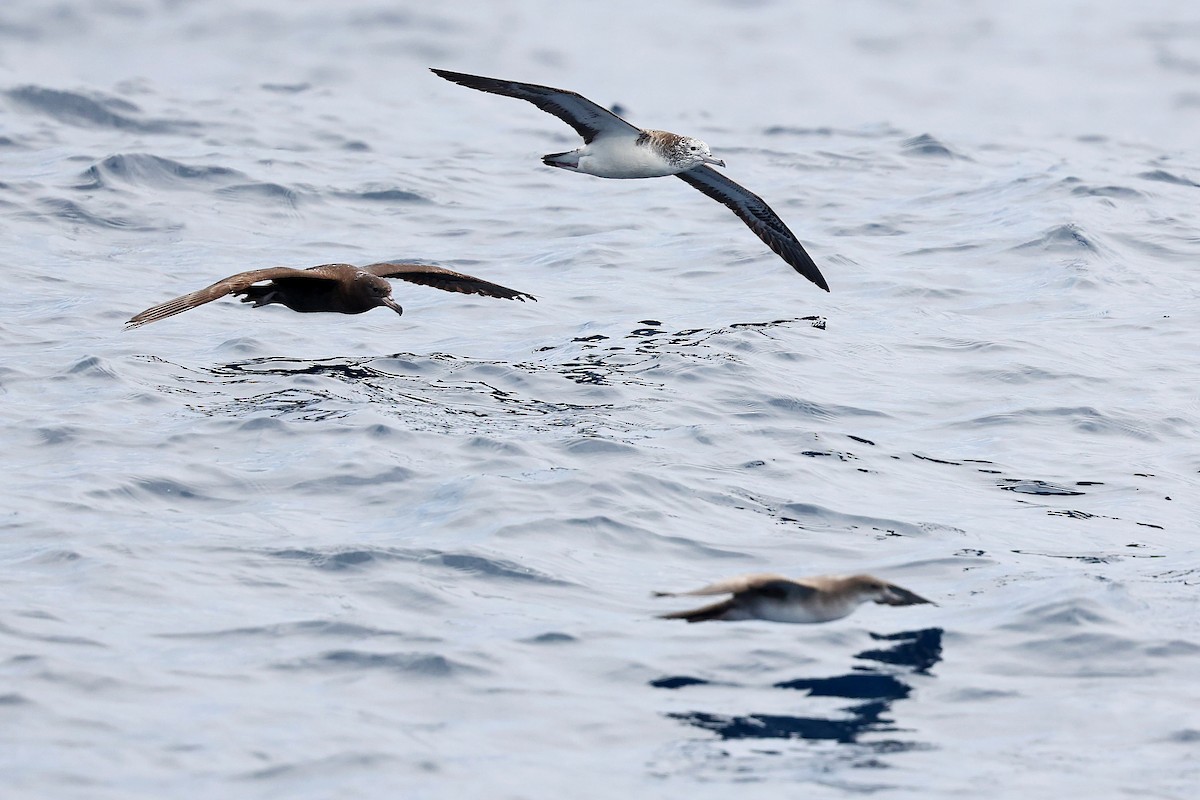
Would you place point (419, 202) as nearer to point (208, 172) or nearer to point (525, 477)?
point (208, 172)

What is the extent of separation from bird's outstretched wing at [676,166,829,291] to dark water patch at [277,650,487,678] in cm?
892

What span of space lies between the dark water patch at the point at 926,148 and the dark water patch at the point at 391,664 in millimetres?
18956

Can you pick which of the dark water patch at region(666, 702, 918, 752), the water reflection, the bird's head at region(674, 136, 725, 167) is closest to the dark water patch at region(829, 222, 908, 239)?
the bird's head at region(674, 136, 725, 167)

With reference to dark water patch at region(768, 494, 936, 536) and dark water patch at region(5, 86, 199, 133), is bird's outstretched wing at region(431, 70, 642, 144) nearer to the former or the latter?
dark water patch at region(768, 494, 936, 536)

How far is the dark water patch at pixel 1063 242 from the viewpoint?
18453 mm

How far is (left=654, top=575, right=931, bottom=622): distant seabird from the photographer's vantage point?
7691 mm

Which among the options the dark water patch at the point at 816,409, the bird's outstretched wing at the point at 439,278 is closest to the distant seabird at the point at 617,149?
the bird's outstretched wing at the point at 439,278

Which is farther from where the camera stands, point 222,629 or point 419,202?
point 419,202

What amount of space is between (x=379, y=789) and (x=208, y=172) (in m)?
15.8

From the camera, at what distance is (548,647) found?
325 inches

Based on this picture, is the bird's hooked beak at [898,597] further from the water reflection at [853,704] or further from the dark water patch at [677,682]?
the dark water patch at [677,682]

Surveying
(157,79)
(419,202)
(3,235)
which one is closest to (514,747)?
(3,235)

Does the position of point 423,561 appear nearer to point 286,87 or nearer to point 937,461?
point 937,461

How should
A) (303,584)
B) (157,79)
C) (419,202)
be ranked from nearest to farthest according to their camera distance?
(303,584) → (419,202) → (157,79)
